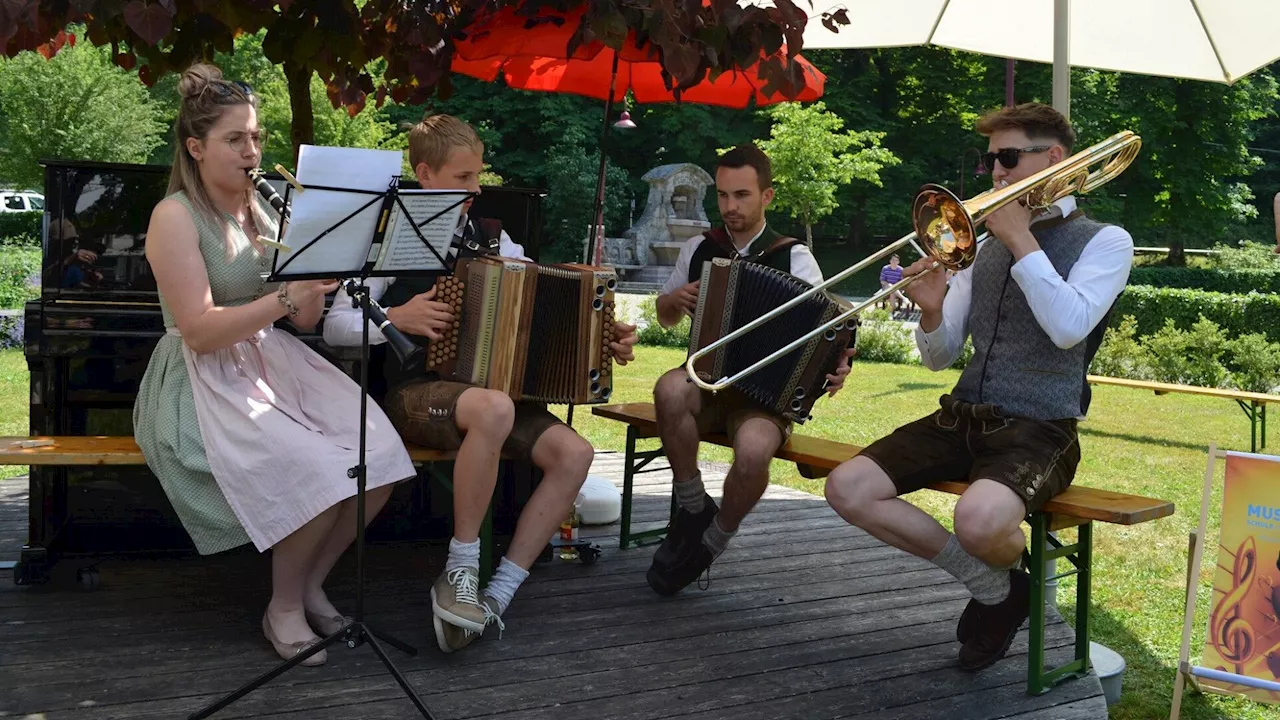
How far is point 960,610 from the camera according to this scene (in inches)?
175

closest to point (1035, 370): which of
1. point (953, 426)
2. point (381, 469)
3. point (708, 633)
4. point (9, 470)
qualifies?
point (953, 426)

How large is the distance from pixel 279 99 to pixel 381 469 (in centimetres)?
2166

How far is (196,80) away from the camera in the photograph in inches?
146

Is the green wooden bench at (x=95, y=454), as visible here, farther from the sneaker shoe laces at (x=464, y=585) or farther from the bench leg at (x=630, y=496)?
the bench leg at (x=630, y=496)

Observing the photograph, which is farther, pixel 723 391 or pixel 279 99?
pixel 279 99

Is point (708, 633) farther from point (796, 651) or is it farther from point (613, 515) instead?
point (613, 515)

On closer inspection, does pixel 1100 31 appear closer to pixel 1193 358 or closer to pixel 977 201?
pixel 977 201

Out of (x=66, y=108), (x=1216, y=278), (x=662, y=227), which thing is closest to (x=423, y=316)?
(x=1216, y=278)

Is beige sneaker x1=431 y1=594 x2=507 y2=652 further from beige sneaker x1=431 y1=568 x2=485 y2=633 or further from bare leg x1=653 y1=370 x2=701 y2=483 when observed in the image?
bare leg x1=653 y1=370 x2=701 y2=483

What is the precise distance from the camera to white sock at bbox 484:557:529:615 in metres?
3.95

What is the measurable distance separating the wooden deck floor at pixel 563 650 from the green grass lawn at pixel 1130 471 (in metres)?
0.63

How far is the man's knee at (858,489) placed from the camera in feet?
12.8

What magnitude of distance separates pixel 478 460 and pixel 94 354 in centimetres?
156

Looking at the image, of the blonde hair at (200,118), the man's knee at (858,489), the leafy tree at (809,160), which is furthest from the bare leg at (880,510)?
the leafy tree at (809,160)
